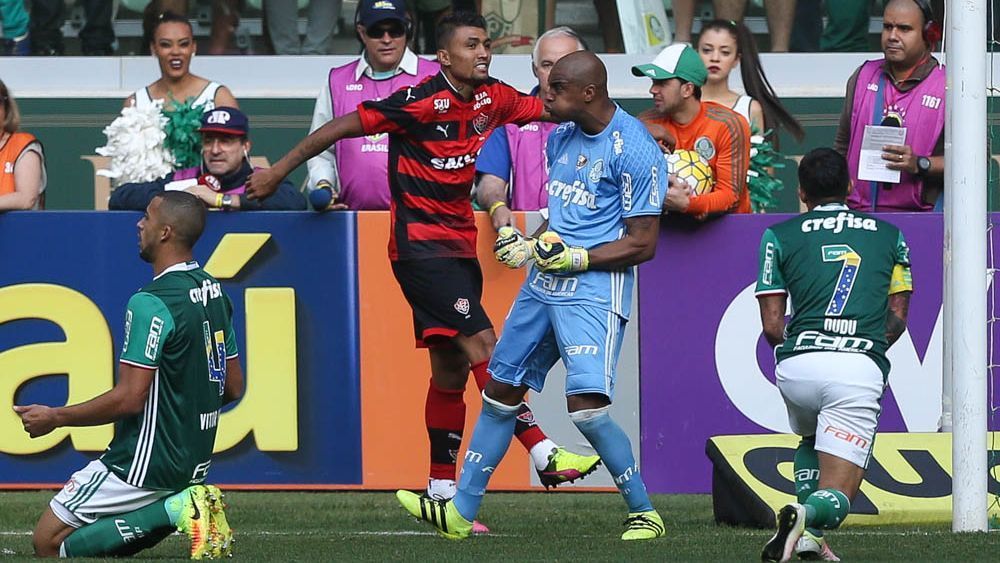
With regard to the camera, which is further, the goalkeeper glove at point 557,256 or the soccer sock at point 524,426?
the soccer sock at point 524,426

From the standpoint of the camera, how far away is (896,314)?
272 inches

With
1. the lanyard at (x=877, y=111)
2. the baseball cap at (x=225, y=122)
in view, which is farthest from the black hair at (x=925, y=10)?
the baseball cap at (x=225, y=122)

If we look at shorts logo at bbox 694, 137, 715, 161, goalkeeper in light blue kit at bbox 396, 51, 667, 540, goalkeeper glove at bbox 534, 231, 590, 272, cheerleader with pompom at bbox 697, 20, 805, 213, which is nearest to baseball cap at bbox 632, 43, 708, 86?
shorts logo at bbox 694, 137, 715, 161

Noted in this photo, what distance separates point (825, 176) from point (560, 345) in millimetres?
1292

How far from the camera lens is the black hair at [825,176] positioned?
6.84 meters

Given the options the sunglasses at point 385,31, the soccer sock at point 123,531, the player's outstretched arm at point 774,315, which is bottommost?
the soccer sock at point 123,531

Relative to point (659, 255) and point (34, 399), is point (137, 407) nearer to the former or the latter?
point (34, 399)

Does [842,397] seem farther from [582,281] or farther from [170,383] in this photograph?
[170,383]

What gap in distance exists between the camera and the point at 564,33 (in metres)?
9.33

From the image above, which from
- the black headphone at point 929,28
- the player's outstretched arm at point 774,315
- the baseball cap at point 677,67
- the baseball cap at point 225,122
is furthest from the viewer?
the black headphone at point 929,28

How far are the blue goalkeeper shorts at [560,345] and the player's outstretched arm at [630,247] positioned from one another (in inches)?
7.8

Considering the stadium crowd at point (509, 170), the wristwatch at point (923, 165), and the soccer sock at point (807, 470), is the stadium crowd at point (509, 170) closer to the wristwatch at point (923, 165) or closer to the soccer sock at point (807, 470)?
the wristwatch at point (923, 165)

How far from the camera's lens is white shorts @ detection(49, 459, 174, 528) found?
670cm

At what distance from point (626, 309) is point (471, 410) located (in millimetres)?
2223
